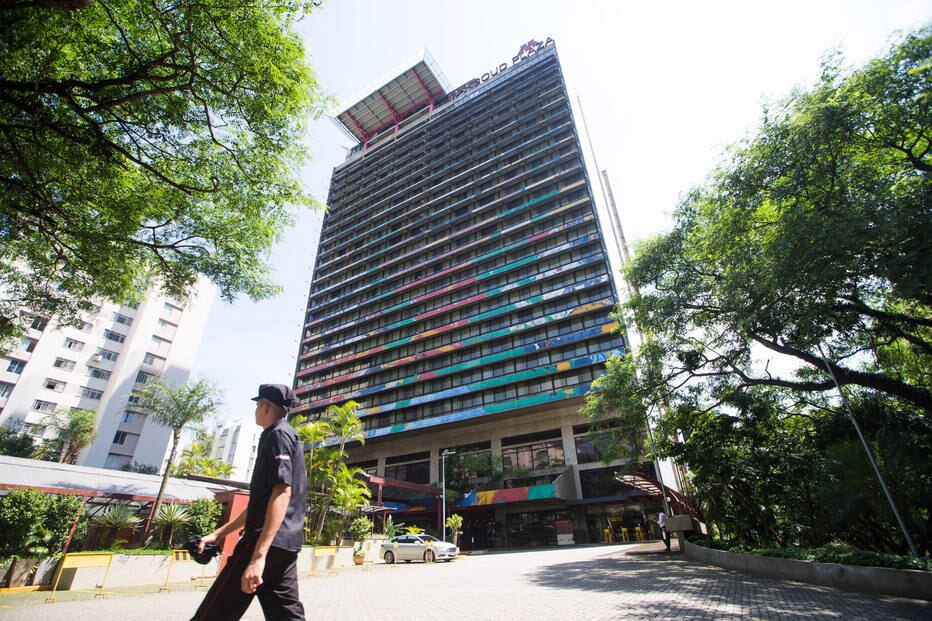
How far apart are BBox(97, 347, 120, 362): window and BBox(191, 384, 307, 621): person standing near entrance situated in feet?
189

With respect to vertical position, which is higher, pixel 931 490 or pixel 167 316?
pixel 167 316

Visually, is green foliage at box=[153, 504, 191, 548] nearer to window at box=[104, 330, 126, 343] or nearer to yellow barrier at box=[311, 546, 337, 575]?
yellow barrier at box=[311, 546, 337, 575]

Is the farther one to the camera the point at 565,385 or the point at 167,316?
the point at 167,316

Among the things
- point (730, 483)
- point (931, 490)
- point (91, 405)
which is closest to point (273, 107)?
point (931, 490)

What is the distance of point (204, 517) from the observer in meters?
15.2

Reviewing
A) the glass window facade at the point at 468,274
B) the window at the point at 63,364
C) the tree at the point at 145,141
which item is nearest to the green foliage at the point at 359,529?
the tree at the point at 145,141

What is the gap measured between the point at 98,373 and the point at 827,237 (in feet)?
200

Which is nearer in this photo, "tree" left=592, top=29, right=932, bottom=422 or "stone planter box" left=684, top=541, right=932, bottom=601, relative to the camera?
"stone planter box" left=684, top=541, right=932, bottom=601

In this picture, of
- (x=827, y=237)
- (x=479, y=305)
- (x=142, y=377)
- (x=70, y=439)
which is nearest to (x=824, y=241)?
(x=827, y=237)

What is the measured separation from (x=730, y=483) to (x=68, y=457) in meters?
48.7

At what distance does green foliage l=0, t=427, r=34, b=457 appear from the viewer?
110ft

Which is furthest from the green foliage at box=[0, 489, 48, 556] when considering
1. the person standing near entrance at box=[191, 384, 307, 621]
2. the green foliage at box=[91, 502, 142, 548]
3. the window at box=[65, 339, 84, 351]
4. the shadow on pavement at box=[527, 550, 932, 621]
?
the window at box=[65, 339, 84, 351]

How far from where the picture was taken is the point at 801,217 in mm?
9344

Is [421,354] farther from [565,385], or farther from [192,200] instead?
[192,200]
